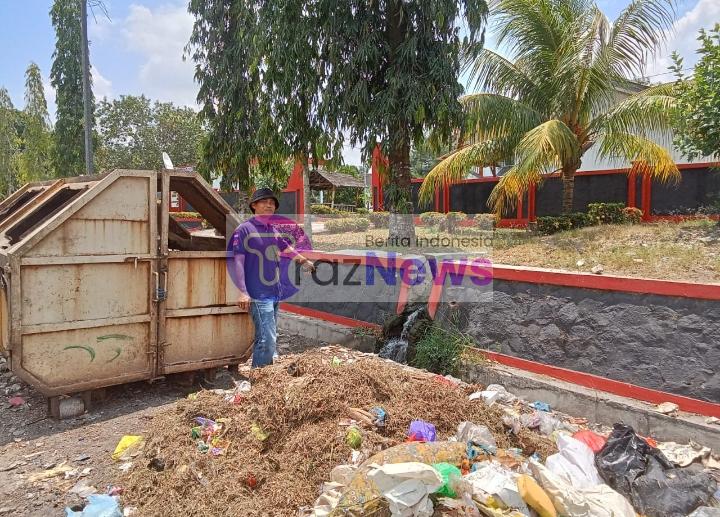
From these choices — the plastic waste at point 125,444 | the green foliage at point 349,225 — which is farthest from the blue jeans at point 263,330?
the green foliage at point 349,225

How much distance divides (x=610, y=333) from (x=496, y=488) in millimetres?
2344

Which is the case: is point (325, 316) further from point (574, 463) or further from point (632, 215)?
point (632, 215)

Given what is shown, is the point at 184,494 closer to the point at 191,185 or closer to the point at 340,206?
the point at 191,185

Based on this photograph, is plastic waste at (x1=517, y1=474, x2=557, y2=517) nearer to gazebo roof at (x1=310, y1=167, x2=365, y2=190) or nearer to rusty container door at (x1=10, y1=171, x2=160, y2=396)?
rusty container door at (x1=10, y1=171, x2=160, y2=396)

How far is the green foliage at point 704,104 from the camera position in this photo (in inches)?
230

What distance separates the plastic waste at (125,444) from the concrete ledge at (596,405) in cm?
309

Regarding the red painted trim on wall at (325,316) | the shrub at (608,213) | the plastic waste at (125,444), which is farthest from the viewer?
the shrub at (608,213)

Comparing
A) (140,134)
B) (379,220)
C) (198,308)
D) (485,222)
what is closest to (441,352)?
(198,308)

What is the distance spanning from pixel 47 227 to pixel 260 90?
5160 millimetres

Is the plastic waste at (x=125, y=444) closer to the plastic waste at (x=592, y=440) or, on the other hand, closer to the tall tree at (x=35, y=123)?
the plastic waste at (x=592, y=440)

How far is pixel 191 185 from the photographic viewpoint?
5.09 m

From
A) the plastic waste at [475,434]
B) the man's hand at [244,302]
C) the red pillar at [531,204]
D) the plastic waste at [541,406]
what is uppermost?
the red pillar at [531,204]

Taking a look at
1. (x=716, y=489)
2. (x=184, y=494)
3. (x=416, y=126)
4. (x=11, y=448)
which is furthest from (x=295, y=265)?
(x=716, y=489)

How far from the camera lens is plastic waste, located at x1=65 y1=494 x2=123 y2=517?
9.26 ft
